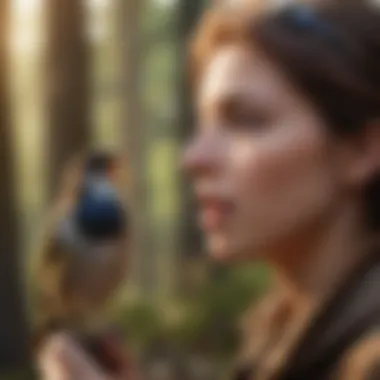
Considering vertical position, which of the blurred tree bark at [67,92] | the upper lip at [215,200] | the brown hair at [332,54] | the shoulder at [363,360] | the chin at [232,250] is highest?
the brown hair at [332,54]

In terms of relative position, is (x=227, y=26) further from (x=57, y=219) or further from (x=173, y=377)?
(x=173, y=377)

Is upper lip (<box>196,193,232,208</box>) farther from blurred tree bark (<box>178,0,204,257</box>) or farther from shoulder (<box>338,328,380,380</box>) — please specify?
blurred tree bark (<box>178,0,204,257</box>)

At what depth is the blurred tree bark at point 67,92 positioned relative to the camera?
1823mm

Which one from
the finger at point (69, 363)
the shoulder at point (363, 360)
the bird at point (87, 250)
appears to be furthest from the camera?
the bird at point (87, 250)

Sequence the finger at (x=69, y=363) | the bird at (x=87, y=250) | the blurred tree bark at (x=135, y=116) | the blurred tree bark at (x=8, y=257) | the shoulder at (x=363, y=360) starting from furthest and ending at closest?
the blurred tree bark at (x=135, y=116) < the blurred tree bark at (x=8, y=257) < the bird at (x=87, y=250) < the finger at (x=69, y=363) < the shoulder at (x=363, y=360)

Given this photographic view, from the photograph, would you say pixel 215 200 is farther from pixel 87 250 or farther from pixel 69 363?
pixel 87 250

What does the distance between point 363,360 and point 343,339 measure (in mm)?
38

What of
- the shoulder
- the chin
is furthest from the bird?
the shoulder

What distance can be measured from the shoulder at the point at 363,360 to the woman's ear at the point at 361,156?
0.15 metres

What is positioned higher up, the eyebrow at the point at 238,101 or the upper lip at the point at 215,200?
the eyebrow at the point at 238,101

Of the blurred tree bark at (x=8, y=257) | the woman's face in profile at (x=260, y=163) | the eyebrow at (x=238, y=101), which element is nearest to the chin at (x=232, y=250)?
the woman's face in profile at (x=260, y=163)

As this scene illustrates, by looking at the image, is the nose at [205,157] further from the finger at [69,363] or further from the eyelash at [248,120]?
the finger at [69,363]

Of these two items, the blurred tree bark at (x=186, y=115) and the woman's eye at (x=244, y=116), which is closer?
the woman's eye at (x=244, y=116)

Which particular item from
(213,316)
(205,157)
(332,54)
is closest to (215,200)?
(205,157)
